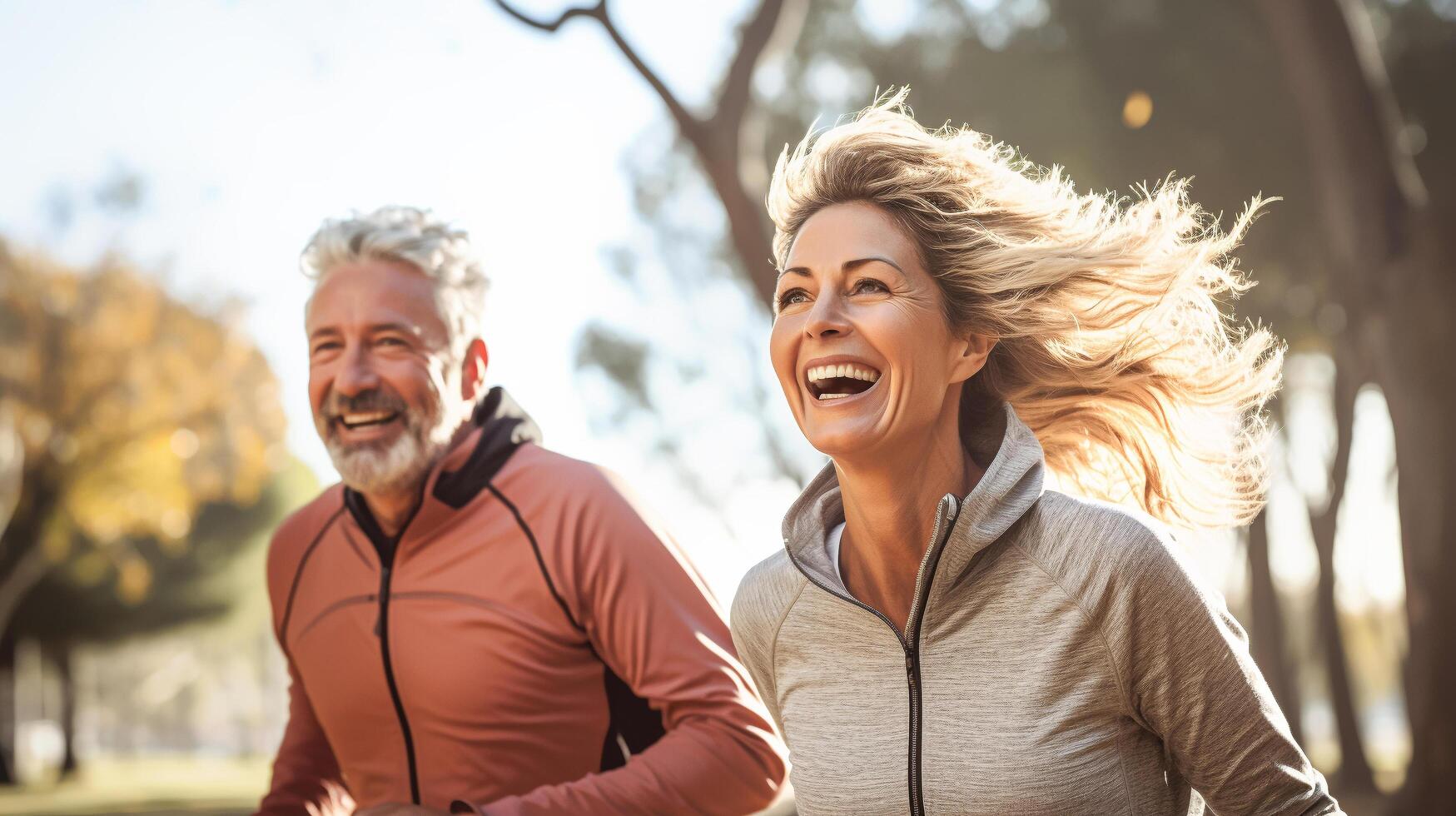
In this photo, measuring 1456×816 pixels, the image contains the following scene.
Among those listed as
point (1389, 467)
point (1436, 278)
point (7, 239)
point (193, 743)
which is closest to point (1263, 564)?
point (1389, 467)

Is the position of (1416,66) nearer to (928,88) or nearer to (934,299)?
(928,88)

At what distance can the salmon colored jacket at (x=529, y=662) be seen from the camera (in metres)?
3.48

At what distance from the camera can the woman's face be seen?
8.89ft

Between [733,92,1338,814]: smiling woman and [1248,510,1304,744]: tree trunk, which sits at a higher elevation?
[733,92,1338,814]: smiling woman

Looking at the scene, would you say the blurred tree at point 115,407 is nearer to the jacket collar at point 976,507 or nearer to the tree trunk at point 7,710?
the tree trunk at point 7,710

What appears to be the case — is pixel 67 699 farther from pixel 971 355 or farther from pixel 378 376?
pixel 971 355

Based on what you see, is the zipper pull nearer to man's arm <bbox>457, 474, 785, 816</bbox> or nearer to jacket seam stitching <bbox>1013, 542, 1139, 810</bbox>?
man's arm <bbox>457, 474, 785, 816</bbox>

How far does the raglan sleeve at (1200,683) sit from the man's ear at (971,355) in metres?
0.52

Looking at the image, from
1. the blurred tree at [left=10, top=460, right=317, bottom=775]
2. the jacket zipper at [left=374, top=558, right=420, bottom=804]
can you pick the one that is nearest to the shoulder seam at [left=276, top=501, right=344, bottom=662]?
the jacket zipper at [left=374, top=558, right=420, bottom=804]

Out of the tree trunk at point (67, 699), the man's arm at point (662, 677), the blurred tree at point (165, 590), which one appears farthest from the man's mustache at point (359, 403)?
the tree trunk at point (67, 699)

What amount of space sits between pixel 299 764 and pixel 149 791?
76.6ft

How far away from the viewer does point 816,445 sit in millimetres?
2732

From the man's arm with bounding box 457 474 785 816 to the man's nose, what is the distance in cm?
67

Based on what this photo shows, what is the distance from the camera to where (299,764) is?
4.09 meters
